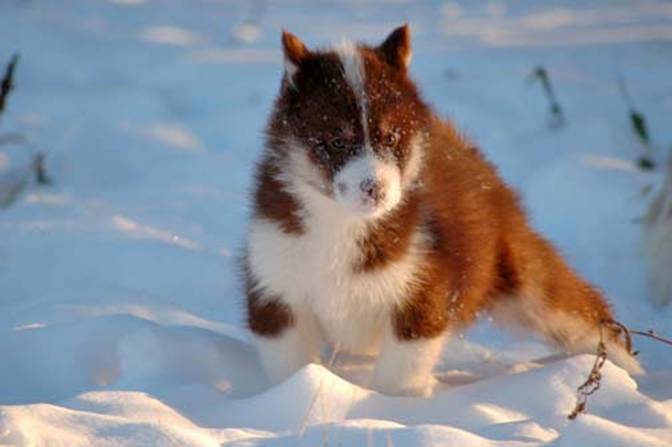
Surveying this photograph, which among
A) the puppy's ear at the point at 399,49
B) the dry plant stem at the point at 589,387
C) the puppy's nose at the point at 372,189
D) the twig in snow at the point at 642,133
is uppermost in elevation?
the twig in snow at the point at 642,133

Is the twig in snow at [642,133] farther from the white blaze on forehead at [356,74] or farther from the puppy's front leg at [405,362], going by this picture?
the white blaze on forehead at [356,74]

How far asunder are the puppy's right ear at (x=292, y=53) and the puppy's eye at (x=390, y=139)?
382 millimetres

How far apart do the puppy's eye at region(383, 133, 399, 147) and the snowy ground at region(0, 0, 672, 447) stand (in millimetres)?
720

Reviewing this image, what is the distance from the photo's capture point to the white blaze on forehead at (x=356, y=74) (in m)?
3.24

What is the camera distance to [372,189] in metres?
3.10

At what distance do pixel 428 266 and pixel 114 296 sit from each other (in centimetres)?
137

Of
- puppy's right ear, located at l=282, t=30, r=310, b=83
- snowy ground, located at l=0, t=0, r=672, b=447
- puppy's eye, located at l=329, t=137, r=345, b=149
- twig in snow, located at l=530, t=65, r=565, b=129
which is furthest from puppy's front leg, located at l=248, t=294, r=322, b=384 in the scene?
twig in snow, located at l=530, t=65, r=565, b=129

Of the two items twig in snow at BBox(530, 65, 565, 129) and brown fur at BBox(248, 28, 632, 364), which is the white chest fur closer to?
brown fur at BBox(248, 28, 632, 364)

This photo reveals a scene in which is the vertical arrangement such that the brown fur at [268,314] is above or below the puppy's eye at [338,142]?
below

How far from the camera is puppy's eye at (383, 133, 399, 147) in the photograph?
329 cm

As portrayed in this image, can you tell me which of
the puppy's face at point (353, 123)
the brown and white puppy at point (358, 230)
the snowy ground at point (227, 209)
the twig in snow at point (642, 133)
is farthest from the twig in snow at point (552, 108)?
the puppy's face at point (353, 123)

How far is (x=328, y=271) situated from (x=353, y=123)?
1.61 ft

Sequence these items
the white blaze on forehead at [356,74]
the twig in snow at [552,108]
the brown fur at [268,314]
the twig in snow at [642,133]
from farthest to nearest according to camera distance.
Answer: the twig in snow at [552,108], the twig in snow at [642,133], the brown fur at [268,314], the white blaze on forehead at [356,74]

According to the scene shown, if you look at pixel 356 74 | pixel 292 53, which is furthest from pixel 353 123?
pixel 292 53
